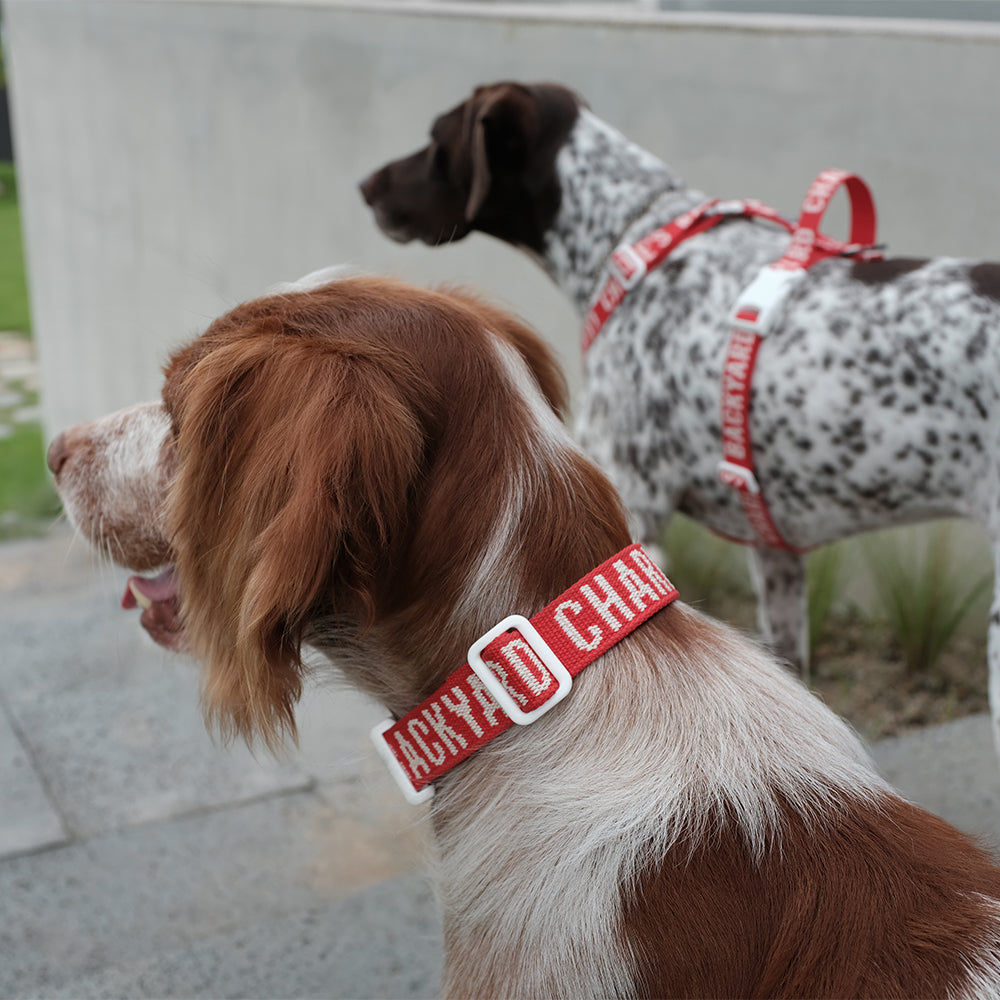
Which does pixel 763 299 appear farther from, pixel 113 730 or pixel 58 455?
pixel 113 730

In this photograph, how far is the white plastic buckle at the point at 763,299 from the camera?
2.66 metres

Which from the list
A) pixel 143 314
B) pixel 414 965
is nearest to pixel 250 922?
pixel 414 965

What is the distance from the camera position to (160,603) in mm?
1679

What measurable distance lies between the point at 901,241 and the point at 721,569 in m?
1.51

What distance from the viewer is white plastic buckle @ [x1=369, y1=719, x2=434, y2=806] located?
1403mm

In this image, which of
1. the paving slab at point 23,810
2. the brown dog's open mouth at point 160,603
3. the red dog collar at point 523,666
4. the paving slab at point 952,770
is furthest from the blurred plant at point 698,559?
the red dog collar at point 523,666

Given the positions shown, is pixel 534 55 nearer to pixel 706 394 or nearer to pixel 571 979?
pixel 706 394

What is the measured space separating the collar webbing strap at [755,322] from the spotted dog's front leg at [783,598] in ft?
1.38

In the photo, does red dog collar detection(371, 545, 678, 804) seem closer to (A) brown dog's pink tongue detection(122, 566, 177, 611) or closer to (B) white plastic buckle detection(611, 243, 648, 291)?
(A) brown dog's pink tongue detection(122, 566, 177, 611)

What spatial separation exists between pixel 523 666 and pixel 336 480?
0.31 meters

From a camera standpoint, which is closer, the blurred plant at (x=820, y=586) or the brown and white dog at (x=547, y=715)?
the brown and white dog at (x=547, y=715)

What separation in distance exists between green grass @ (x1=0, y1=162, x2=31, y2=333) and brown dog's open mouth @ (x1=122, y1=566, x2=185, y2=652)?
1366 cm

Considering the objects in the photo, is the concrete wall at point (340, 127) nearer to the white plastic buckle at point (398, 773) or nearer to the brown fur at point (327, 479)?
the brown fur at point (327, 479)

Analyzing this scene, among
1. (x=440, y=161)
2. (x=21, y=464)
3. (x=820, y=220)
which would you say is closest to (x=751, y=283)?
(x=820, y=220)
